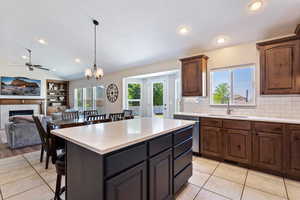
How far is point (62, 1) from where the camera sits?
9.63 ft

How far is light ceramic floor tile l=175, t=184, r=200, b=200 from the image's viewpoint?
6.27ft

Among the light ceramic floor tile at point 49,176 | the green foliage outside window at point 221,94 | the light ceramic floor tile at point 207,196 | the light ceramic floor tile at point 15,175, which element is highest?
the green foliage outside window at point 221,94

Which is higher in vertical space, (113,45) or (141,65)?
(113,45)

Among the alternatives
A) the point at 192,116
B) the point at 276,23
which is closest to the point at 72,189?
the point at 192,116

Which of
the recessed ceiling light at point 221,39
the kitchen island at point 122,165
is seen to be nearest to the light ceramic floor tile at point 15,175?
the kitchen island at point 122,165

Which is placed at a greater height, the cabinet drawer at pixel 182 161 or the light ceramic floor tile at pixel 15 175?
the cabinet drawer at pixel 182 161

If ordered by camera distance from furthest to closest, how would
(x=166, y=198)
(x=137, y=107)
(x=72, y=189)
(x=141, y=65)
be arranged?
1. (x=137, y=107)
2. (x=141, y=65)
3. (x=166, y=198)
4. (x=72, y=189)

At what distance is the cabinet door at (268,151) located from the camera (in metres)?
2.36

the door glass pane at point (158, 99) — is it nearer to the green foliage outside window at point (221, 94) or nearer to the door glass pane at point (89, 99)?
the green foliage outside window at point (221, 94)

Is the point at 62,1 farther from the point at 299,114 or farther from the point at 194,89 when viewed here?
the point at 299,114

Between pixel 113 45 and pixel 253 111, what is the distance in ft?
12.8

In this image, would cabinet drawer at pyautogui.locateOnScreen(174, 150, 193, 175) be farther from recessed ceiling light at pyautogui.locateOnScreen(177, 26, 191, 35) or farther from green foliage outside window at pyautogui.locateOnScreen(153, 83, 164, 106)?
green foliage outside window at pyautogui.locateOnScreen(153, 83, 164, 106)

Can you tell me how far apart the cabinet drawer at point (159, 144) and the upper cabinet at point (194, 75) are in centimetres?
212

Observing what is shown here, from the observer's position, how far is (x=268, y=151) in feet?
8.04
